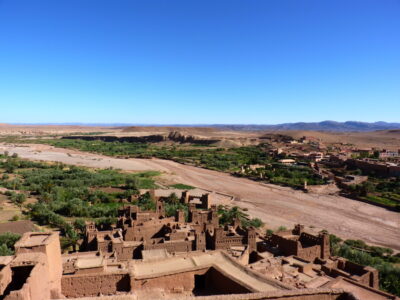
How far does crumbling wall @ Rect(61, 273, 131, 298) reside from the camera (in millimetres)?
10531

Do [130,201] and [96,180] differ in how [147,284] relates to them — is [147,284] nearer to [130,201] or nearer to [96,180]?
[130,201]

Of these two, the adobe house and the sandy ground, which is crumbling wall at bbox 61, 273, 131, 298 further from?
the sandy ground

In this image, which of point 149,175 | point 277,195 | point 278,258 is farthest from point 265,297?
point 149,175

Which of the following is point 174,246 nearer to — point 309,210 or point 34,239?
point 34,239

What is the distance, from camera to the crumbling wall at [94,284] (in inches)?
415

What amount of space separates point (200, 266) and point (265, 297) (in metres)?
3.96

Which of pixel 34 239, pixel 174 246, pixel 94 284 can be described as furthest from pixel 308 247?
pixel 34 239

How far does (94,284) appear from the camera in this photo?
423 inches

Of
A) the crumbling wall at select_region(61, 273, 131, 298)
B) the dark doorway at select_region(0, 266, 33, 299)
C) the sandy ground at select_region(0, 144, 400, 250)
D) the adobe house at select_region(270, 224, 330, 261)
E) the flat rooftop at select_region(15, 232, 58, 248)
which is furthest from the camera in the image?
the sandy ground at select_region(0, 144, 400, 250)

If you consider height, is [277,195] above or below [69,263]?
Result: below

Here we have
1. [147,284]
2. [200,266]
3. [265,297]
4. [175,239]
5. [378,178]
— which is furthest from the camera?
[378,178]

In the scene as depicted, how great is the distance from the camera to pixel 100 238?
1661 centimetres

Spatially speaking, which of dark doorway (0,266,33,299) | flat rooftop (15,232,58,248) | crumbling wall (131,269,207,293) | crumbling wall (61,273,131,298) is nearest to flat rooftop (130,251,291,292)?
crumbling wall (131,269,207,293)

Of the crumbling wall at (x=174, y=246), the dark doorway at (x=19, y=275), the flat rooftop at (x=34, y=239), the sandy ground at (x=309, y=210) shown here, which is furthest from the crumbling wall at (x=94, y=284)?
the sandy ground at (x=309, y=210)
